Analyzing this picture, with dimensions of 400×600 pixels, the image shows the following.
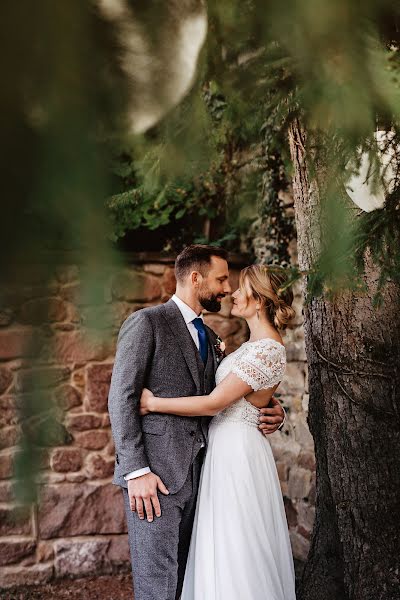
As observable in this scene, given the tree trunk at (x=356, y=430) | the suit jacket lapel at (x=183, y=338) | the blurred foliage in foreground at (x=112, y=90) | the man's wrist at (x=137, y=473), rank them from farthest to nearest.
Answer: the suit jacket lapel at (x=183, y=338) < the man's wrist at (x=137, y=473) < the tree trunk at (x=356, y=430) < the blurred foliage in foreground at (x=112, y=90)

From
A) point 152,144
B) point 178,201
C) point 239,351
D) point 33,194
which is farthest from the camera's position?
point 178,201

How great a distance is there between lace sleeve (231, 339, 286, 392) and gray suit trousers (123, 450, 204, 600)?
1.48 ft

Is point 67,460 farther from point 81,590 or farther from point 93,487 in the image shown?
point 81,590

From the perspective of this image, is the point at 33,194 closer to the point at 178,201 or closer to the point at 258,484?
the point at 258,484

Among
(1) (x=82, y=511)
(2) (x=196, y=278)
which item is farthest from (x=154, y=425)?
(1) (x=82, y=511)

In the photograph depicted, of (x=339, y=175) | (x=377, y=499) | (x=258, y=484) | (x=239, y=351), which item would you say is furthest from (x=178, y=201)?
(x=339, y=175)

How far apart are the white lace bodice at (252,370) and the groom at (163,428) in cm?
7

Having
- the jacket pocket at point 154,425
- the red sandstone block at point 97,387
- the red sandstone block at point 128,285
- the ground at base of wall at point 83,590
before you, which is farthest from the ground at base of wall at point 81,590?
the red sandstone block at point 128,285

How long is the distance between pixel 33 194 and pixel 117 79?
127 millimetres

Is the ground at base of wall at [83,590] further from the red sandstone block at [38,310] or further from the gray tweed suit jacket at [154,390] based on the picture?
the red sandstone block at [38,310]

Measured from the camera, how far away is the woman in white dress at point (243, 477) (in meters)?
2.39

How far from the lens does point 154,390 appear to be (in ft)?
7.98

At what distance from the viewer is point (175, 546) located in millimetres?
2383

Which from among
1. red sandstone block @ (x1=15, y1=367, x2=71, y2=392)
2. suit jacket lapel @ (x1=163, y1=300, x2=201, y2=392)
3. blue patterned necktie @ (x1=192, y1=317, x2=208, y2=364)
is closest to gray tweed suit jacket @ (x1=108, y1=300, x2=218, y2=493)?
suit jacket lapel @ (x1=163, y1=300, x2=201, y2=392)
